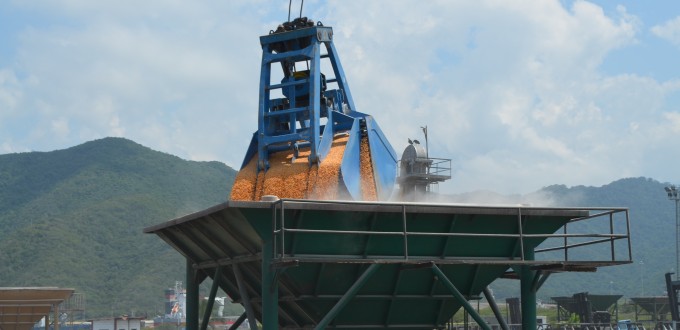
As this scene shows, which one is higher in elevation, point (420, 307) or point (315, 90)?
point (315, 90)

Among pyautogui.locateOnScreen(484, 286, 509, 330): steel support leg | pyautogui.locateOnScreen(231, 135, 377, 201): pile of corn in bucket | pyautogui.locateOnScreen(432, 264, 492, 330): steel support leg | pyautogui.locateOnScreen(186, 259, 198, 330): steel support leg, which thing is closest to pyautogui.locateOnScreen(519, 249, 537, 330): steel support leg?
pyautogui.locateOnScreen(484, 286, 509, 330): steel support leg

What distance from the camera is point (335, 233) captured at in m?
18.5

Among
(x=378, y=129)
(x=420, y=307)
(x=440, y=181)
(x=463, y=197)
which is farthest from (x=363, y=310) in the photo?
(x=440, y=181)

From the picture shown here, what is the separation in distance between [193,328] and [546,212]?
9349mm

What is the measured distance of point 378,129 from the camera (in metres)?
22.8

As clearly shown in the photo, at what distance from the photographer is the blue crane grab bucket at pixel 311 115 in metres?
21.6

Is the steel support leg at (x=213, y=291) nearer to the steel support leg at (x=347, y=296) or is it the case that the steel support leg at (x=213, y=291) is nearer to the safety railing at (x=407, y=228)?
the safety railing at (x=407, y=228)

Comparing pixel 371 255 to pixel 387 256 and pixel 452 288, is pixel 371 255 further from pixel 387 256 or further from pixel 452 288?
pixel 452 288

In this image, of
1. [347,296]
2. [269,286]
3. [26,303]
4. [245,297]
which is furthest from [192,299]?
[26,303]

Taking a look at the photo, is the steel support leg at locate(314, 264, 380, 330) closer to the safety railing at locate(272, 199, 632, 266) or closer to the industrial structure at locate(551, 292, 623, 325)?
the safety railing at locate(272, 199, 632, 266)

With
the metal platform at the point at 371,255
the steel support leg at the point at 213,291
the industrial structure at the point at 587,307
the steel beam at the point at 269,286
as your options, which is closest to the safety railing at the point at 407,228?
the metal platform at the point at 371,255

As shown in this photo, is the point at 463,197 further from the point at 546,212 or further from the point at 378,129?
the point at 546,212

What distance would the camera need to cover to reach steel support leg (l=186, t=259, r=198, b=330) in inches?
928

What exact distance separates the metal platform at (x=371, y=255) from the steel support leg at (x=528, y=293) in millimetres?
25
